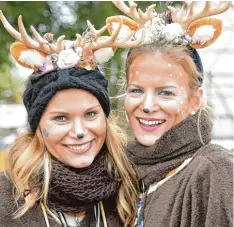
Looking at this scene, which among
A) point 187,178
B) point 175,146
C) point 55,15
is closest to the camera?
point 187,178

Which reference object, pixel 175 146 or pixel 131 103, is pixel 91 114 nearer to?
pixel 131 103

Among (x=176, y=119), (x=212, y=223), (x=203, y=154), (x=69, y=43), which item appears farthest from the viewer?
(x=69, y=43)

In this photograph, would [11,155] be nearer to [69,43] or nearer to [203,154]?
[69,43]

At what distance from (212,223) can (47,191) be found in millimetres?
812

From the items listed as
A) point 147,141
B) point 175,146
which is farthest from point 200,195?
point 147,141

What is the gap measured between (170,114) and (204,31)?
16.3 inches

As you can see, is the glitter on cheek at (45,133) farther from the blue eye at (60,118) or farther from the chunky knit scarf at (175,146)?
the chunky knit scarf at (175,146)

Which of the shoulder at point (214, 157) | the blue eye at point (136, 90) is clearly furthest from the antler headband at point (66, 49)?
the shoulder at point (214, 157)

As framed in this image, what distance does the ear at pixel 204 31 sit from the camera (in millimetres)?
Result: 2781

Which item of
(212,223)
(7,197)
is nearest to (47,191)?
(7,197)

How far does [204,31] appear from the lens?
2781mm

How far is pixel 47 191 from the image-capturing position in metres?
2.74

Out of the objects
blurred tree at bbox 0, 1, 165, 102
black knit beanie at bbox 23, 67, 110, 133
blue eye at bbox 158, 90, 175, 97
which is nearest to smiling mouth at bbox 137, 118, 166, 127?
blue eye at bbox 158, 90, 175, 97

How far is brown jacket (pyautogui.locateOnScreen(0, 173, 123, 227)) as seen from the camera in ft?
8.95
